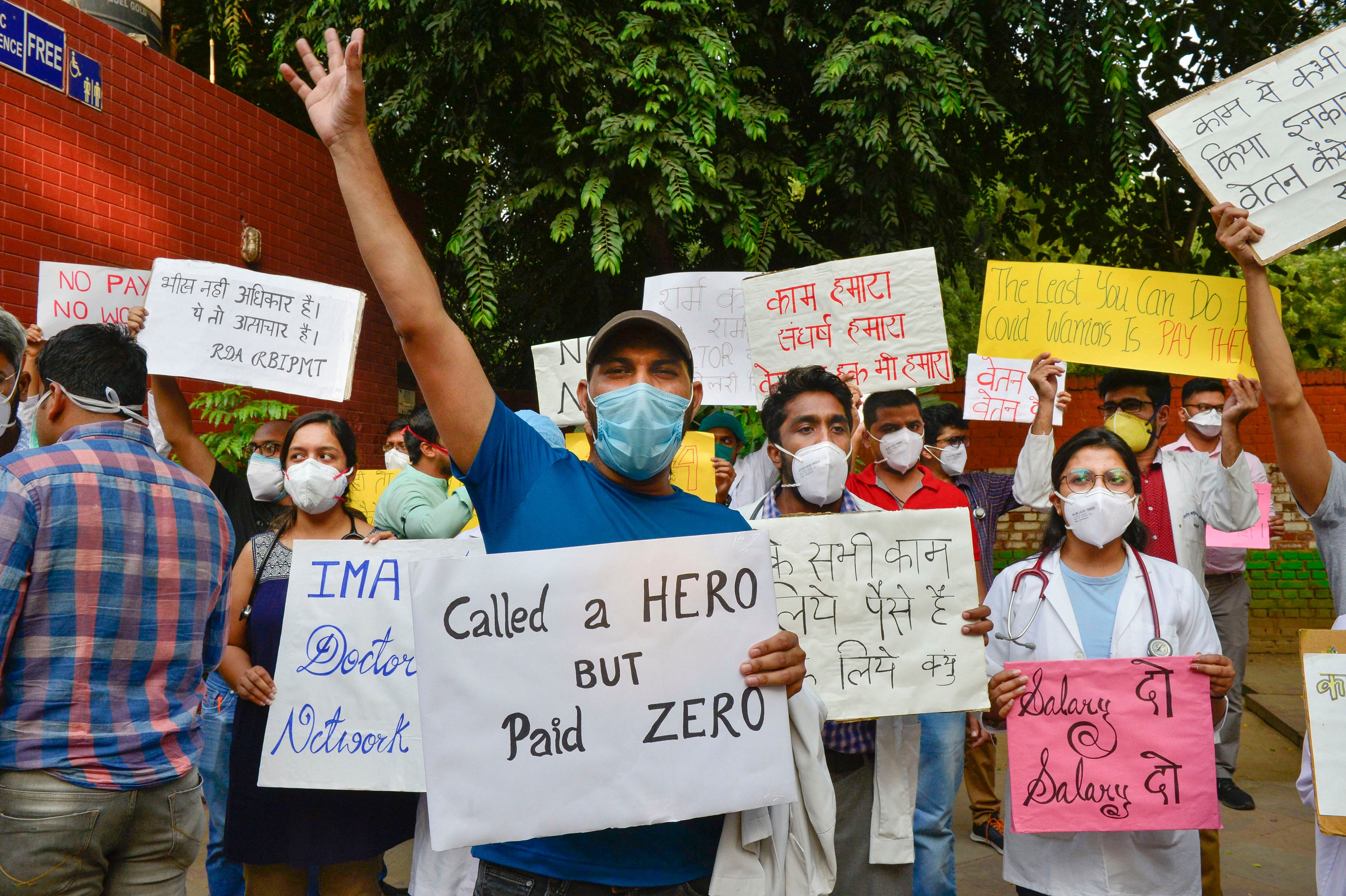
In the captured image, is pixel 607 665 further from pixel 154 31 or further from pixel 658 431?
pixel 154 31

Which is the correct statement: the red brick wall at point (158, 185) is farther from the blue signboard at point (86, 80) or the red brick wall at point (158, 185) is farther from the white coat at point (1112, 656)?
the white coat at point (1112, 656)

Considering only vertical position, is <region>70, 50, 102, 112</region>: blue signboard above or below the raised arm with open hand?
above

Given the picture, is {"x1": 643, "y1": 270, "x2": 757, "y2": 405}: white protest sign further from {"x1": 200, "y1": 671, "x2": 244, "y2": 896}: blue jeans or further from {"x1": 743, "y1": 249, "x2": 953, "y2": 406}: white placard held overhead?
{"x1": 200, "y1": 671, "x2": 244, "y2": 896}: blue jeans

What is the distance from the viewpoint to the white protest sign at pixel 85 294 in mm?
4316

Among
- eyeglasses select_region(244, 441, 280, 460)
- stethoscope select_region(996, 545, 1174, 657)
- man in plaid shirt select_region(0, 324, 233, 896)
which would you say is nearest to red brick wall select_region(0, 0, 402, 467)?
eyeglasses select_region(244, 441, 280, 460)

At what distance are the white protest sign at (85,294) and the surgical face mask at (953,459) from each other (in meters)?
4.02

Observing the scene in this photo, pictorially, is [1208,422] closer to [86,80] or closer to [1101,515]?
[1101,515]

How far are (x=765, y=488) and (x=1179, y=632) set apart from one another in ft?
6.90

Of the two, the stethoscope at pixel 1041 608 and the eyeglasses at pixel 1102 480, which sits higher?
the eyeglasses at pixel 1102 480

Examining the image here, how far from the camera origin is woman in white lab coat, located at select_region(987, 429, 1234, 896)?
300cm

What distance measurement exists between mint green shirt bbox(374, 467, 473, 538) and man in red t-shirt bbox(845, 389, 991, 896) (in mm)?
1567

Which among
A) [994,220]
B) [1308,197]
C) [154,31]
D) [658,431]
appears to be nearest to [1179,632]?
[1308,197]

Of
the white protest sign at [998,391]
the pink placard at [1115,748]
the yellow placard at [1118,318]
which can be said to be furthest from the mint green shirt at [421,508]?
the white protest sign at [998,391]

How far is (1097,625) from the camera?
317cm
